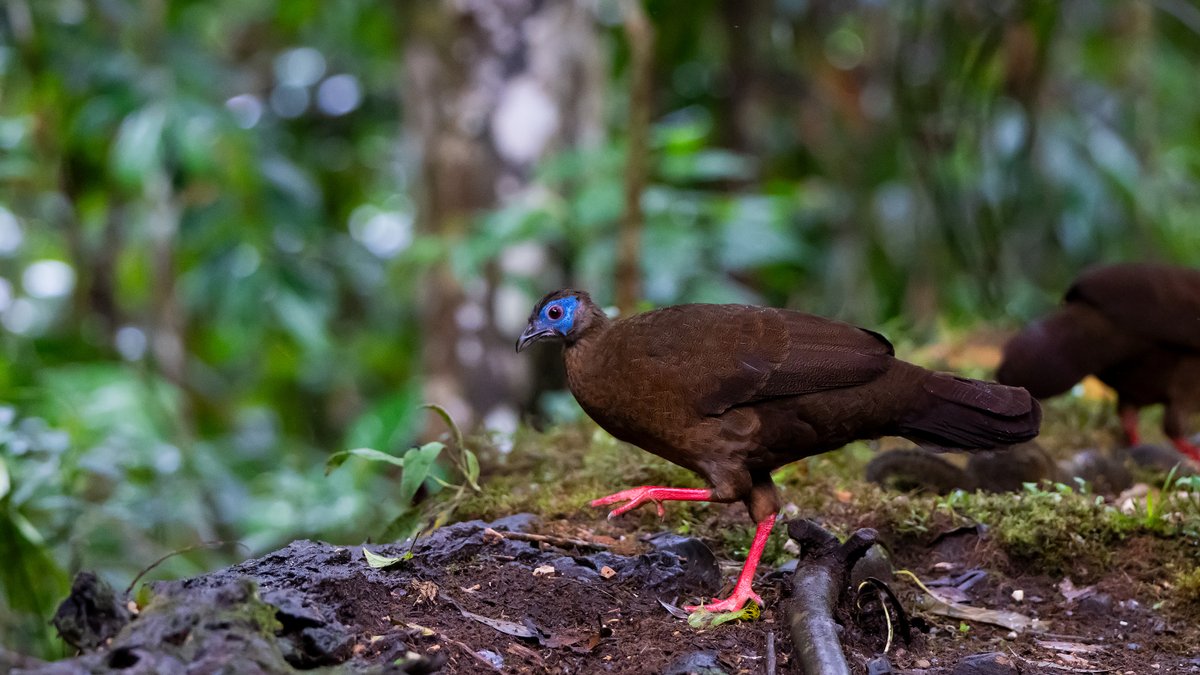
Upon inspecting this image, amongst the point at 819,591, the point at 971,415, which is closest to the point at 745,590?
the point at 819,591

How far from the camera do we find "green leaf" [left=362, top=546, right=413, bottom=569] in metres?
2.93

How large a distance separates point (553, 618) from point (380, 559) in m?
0.47

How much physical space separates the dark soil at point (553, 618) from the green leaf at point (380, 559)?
17 millimetres

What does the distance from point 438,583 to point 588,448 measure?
76.1 inches

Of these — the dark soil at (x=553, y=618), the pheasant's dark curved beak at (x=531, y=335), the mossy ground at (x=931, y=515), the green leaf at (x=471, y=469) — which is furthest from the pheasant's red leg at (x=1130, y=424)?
the green leaf at (x=471, y=469)

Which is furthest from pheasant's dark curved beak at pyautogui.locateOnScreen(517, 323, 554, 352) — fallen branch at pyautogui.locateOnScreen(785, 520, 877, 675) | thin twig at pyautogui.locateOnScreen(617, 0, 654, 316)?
thin twig at pyautogui.locateOnScreen(617, 0, 654, 316)

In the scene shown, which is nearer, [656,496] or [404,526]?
[656,496]

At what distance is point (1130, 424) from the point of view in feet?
17.8

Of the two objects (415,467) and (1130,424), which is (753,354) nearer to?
(415,467)

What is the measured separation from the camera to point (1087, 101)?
11938 millimetres

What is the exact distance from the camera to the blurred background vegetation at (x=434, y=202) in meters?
6.49

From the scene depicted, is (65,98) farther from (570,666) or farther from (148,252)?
(570,666)

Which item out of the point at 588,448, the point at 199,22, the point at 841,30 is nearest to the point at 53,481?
the point at 588,448

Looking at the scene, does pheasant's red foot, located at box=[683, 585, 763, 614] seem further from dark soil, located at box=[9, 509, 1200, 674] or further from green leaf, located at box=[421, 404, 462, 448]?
green leaf, located at box=[421, 404, 462, 448]
